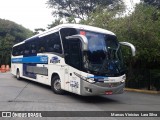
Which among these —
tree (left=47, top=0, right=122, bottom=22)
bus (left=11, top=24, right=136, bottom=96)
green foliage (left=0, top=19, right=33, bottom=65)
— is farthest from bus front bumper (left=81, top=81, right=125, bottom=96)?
green foliage (left=0, top=19, right=33, bottom=65)

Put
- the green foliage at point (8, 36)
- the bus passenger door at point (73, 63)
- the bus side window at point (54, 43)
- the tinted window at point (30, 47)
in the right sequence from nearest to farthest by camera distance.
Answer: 1. the bus passenger door at point (73, 63)
2. the bus side window at point (54, 43)
3. the tinted window at point (30, 47)
4. the green foliage at point (8, 36)

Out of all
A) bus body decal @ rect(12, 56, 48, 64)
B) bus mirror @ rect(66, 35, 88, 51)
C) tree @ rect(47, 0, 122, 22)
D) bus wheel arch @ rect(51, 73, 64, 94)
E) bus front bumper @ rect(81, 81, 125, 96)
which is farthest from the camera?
tree @ rect(47, 0, 122, 22)

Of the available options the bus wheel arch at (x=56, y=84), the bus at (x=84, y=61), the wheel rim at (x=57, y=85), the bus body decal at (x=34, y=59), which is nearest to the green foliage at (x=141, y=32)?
the bus at (x=84, y=61)

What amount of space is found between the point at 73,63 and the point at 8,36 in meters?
39.1

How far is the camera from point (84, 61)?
11234 millimetres

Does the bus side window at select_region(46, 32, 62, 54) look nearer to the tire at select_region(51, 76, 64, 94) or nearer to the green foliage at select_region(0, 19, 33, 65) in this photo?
the tire at select_region(51, 76, 64, 94)

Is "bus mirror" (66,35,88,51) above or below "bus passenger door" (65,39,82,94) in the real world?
above

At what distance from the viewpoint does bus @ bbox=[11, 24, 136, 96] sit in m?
11.2

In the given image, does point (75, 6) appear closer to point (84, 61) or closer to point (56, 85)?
point (56, 85)

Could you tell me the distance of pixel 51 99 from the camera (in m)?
12.0

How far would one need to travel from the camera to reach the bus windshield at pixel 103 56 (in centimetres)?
1131

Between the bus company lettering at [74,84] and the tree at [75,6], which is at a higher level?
the tree at [75,6]

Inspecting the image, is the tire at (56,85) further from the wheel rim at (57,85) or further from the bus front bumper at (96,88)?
the bus front bumper at (96,88)

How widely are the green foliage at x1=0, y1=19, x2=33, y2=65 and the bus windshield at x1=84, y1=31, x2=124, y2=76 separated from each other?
37.1 meters
